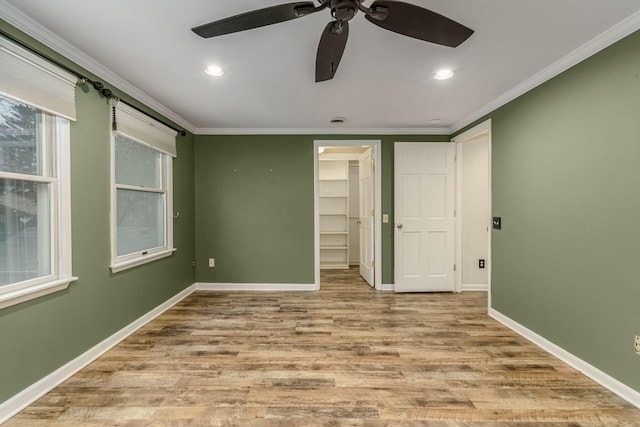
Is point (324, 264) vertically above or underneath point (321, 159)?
underneath

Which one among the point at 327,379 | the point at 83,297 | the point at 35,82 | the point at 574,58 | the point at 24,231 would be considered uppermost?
the point at 574,58

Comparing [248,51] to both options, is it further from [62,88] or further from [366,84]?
[62,88]

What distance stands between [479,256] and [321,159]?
125 inches

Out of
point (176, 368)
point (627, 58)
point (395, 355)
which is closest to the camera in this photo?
point (627, 58)

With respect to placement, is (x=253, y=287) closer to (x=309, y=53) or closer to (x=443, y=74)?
(x=309, y=53)

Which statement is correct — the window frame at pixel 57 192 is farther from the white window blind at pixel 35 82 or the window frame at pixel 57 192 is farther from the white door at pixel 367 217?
the white door at pixel 367 217

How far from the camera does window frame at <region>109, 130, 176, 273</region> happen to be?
2.43 meters

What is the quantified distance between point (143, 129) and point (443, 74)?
279 cm

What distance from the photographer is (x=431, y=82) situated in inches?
99.1

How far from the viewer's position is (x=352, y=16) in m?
1.31

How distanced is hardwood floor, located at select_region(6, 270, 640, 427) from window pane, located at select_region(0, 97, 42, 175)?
56.1 inches

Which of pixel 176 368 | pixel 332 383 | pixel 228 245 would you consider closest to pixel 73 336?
pixel 176 368

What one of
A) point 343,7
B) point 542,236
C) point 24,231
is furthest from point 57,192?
point 542,236

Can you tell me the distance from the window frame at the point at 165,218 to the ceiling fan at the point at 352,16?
171 cm
